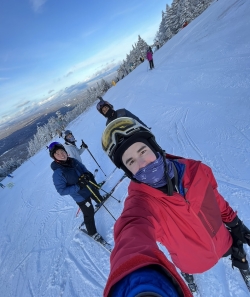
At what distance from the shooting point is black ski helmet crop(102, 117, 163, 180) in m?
2.06

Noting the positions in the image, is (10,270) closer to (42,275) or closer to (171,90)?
(42,275)

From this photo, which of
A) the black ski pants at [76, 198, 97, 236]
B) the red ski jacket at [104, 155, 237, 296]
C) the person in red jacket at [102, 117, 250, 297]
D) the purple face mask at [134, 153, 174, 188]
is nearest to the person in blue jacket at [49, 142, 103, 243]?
the black ski pants at [76, 198, 97, 236]

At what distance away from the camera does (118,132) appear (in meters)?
2.11

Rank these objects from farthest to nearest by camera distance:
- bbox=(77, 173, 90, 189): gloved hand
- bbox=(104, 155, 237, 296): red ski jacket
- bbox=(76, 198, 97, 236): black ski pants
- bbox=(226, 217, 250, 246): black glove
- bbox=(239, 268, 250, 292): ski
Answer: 1. bbox=(76, 198, 97, 236): black ski pants
2. bbox=(77, 173, 90, 189): gloved hand
3. bbox=(239, 268, 250, 292): ski
4. bbox=(226, 217, 250, 246): black glove
5. bbox=(104, 155, 237, 296): red ski jacket

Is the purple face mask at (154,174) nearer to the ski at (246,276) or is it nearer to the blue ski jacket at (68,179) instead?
the ski at (246,276)

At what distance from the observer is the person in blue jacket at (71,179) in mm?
3939

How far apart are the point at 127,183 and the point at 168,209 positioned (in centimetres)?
441

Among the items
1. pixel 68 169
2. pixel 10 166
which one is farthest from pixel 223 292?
pixel 10 166

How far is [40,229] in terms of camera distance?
6.88 m

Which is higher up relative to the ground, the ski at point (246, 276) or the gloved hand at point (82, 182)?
the gloved hand at point (82, 182)

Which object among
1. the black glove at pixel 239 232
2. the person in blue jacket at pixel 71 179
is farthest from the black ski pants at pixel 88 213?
the black glove at pixel 239 232

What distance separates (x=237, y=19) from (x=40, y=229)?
1947 centimetres

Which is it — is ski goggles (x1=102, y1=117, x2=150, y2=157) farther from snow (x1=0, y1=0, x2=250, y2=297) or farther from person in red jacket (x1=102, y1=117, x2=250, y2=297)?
snow (x1=0, y1=0, x2=250, y2=297)

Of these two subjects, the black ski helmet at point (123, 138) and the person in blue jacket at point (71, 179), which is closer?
the black ski helmet at point (123, 138)
